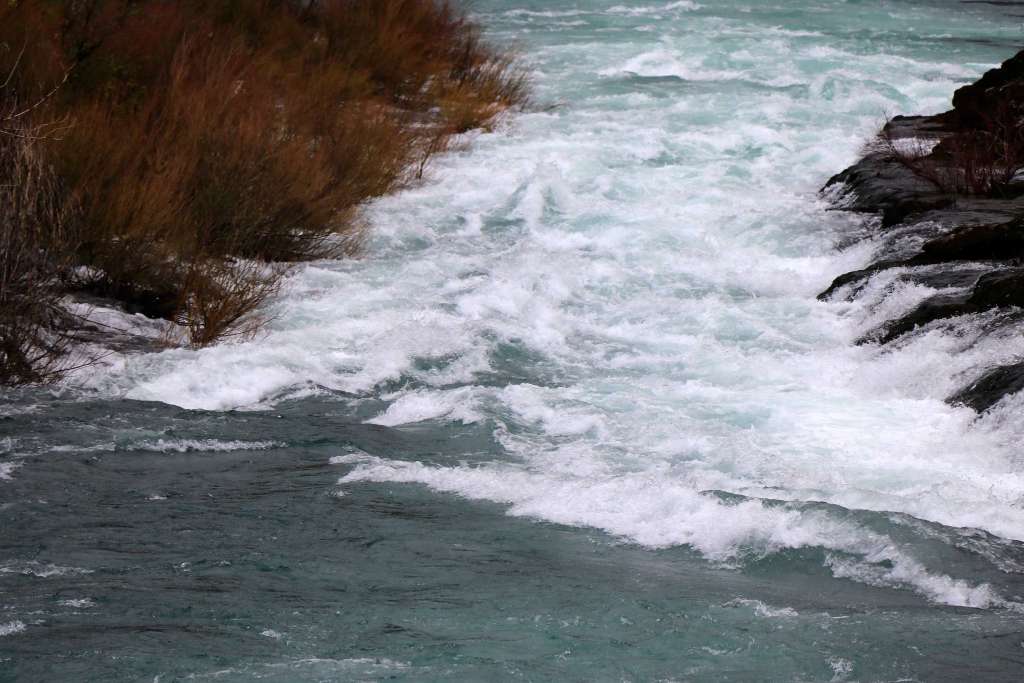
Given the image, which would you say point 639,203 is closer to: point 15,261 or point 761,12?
point 15,261

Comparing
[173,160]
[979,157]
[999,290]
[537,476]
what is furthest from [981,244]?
[173,160]

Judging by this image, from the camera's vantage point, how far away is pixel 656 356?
8406mm

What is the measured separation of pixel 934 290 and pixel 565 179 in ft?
15.7

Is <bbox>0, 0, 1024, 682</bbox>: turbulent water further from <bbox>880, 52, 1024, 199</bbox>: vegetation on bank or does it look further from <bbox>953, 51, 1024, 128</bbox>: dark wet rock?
<bbox>953, 51, 1024, 128</bbox>: dark wet rock

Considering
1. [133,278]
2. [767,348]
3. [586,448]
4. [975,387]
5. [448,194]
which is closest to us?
[586,448]

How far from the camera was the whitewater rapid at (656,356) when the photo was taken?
5.67 m

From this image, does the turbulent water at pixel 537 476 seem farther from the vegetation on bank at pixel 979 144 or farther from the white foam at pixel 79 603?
the vegetation on bank at pixel 979 144

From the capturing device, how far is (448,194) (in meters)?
12.0

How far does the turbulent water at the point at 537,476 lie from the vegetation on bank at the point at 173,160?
0.38 m

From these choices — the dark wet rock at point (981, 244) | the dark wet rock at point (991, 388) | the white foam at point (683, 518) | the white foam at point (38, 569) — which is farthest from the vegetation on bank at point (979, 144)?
the white foam at point (38, 569)

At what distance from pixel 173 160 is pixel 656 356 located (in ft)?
10.8

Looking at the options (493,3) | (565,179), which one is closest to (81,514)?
(565,179)

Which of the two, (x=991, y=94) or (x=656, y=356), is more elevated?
(x=991, y=94)

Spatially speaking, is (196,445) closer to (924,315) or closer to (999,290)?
(924,315)
